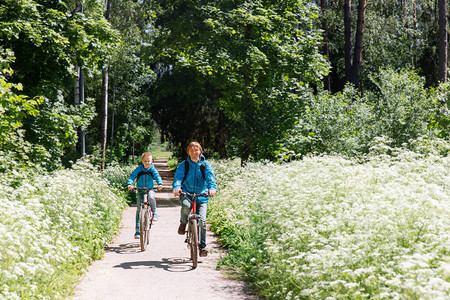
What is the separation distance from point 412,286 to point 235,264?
4933 mm

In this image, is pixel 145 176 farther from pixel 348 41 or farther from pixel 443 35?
pixel 348 41

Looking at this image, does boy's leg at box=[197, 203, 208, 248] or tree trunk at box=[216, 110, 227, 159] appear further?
tree trunk at box=[216, 110, 227, 159]

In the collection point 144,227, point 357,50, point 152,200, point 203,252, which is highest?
point 357,50

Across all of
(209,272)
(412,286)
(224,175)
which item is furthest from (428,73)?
(412,286)

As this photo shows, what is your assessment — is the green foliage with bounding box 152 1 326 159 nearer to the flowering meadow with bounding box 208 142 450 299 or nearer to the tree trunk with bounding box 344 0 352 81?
the tree trunk with bounding box 344 0 352 81

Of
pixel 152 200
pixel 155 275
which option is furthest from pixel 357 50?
pixel 155 275

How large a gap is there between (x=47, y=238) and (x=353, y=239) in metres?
3.81

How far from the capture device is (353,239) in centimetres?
499

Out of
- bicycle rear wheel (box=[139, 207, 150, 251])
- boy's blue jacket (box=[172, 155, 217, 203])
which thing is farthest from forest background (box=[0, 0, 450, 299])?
boy's blue jacket (box=[172, 155, 217, 203])

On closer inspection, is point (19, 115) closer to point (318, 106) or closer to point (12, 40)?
point (12, 40)

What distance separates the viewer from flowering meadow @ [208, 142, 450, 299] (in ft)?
13.7

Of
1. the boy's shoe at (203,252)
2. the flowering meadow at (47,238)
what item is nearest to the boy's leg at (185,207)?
the boy's shoe at (203,252)

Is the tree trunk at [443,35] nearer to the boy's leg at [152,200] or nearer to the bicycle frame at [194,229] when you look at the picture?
the boy's leg at [152,200]

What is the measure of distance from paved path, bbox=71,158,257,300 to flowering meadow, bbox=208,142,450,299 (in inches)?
20.1
